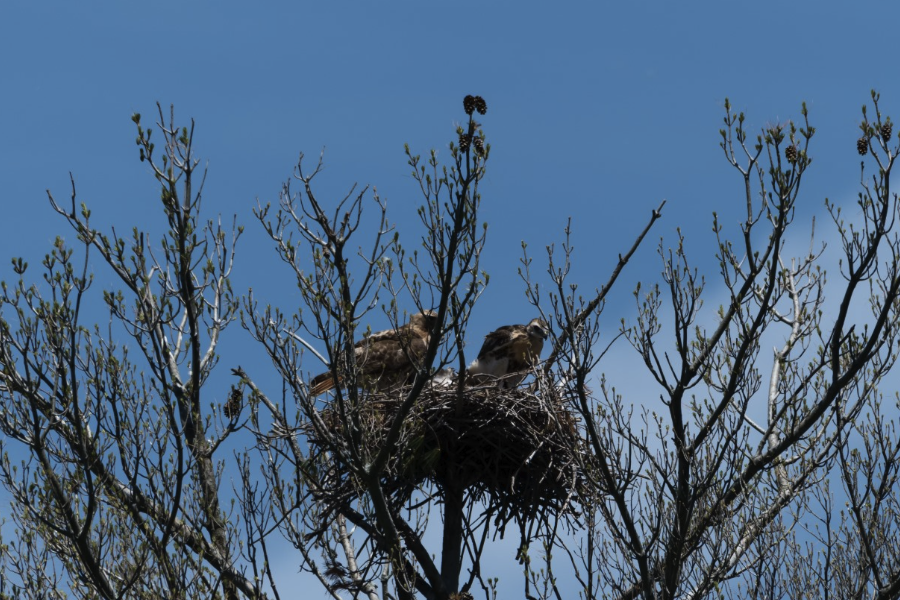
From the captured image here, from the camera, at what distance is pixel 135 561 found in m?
8.62

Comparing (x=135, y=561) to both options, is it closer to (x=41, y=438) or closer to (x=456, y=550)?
(x=41, y=438)

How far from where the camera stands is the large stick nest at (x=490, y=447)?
8.94m

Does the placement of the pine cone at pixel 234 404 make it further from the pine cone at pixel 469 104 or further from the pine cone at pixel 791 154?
the pine cone at pixel 791 154

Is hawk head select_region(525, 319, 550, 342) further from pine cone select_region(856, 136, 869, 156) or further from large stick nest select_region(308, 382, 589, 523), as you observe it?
pine cone select_region(856, 136, 869, 156)

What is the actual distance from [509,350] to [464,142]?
3570 millimetres

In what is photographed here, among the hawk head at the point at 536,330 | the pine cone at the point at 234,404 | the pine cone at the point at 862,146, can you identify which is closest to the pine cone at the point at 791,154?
the pine cone at the point at 862,146

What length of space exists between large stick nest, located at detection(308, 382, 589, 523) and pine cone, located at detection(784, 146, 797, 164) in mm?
2448

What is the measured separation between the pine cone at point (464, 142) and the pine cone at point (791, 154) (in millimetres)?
2310

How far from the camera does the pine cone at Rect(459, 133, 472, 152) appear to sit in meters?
6.79

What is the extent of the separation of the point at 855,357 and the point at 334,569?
14.1ft

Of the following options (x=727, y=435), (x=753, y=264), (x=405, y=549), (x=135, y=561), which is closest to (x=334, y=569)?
(x=405, y=549)

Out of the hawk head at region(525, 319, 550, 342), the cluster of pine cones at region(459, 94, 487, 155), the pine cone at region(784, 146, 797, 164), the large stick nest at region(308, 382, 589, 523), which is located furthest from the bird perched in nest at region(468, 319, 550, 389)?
the cluster of pine cones at region(459, 94, 487, 155)

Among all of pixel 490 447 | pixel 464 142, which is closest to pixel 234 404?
pixel 490 447

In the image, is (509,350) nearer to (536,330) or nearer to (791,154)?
(536,330)
